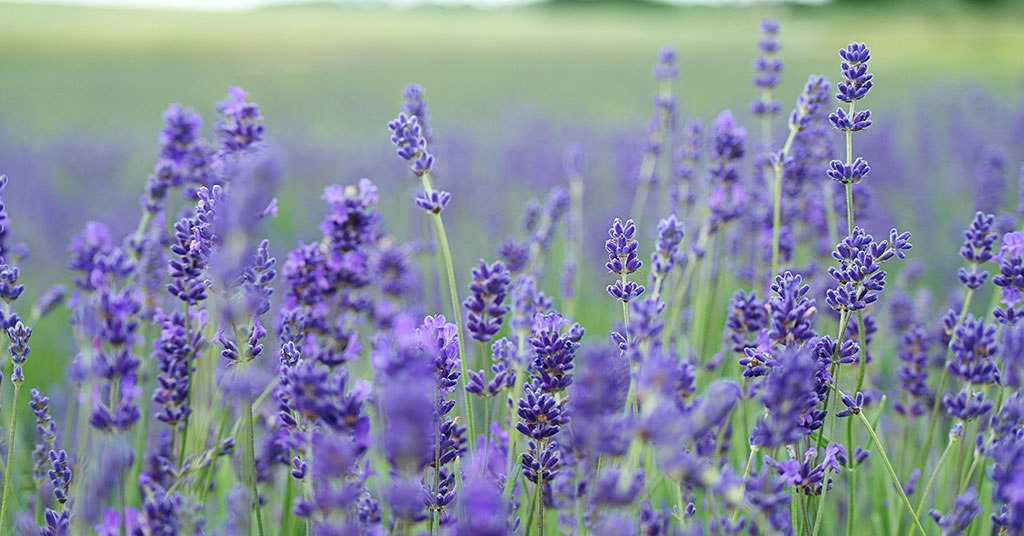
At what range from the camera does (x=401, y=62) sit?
25188 mm

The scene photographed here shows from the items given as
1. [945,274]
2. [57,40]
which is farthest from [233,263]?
[57,40]

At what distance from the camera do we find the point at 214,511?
2.02 metres

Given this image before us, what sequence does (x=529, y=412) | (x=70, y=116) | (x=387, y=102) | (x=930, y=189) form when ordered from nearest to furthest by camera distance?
(x=529, y=412), (x=930, y=189), (x=70, y=116), (x=387, y=102)

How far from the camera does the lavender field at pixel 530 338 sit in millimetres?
1020

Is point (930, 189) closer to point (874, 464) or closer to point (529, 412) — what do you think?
point (874, 464)

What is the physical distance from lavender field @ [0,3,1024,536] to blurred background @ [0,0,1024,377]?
0.33 feet

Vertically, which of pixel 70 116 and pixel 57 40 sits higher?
pixel 57 40

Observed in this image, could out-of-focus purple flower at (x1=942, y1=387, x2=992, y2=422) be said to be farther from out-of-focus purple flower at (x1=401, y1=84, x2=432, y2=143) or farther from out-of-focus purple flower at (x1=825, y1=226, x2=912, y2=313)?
out-of-focus purple flower at (x1=401, y1=84, x2=432, y2=143)

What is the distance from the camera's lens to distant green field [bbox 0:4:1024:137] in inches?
562

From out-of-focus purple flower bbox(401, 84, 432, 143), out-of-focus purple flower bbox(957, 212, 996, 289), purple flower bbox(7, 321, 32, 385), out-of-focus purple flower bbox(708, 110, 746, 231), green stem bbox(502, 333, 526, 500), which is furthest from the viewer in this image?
out-of-focus purple flower bbox(708, 110, 746, 231)

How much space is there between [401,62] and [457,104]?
10.9 m

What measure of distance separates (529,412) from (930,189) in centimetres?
591

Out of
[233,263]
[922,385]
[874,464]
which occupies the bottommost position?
[874,464]

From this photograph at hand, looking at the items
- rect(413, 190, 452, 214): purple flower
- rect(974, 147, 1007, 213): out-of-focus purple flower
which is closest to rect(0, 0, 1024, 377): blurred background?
rect(974, 147, 1007, 213): out-of-focus purple flower
